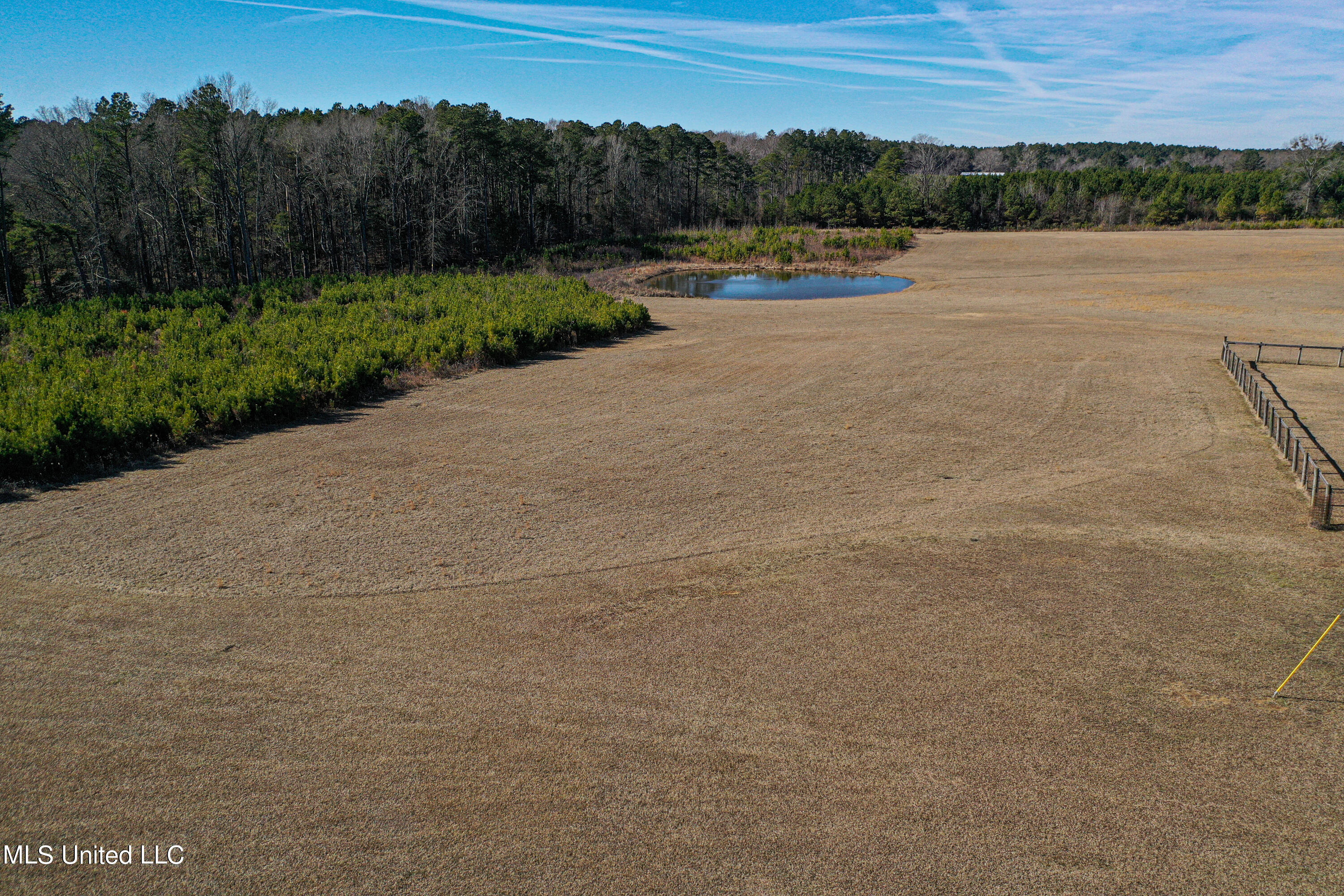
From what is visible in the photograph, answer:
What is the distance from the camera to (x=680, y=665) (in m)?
7.37

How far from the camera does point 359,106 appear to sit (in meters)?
95.9

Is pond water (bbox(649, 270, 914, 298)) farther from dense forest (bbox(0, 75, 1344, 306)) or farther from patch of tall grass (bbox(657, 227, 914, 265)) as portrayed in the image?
dense forest (bbox(0, 75, 1344, 306))

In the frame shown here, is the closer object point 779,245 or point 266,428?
point 266,428

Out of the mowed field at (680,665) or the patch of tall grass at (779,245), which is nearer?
the mowed field at (680,665)

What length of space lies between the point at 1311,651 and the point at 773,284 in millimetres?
48828

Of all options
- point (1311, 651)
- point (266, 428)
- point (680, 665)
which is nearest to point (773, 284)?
point (266, 428)

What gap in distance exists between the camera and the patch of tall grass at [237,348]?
1317 cm

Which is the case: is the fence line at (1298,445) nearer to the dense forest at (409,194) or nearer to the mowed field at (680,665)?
the mowed field at (680,665)

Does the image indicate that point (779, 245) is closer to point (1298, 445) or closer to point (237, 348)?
point (237, 348)

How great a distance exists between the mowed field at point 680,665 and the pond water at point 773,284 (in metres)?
33.5

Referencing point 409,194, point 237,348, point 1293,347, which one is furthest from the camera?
point 409,194

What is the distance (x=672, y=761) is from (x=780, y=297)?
4289 cm

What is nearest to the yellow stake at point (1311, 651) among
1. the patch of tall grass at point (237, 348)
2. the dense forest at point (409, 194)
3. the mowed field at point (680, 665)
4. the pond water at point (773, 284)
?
the mowed field at point (680, 665)

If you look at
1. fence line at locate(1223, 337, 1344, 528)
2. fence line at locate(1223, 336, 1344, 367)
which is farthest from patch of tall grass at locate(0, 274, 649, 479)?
fence line at locate(1223, 336, 1344, 367)
